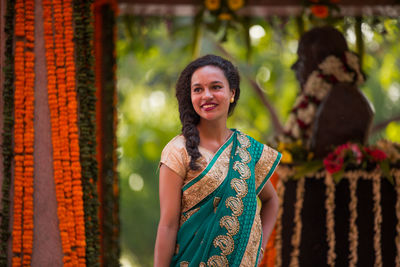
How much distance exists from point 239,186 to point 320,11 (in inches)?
125

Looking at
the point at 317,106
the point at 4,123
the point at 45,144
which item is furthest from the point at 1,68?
the point at 317,106

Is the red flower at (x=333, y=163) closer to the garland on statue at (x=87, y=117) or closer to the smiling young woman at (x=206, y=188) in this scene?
the smiling young woman at (x=206, y=188)

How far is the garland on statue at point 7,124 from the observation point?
10.1 ft

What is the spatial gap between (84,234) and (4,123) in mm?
883

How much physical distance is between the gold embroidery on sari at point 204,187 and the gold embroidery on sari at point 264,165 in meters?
0.26

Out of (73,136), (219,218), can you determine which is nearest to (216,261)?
(219,218)

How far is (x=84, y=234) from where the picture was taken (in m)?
3.13

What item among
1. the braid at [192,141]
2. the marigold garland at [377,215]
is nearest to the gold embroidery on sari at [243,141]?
the braid at [192,141]

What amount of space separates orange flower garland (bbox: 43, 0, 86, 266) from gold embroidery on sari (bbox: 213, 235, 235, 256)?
1.23 meters

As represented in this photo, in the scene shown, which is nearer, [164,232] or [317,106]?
[164,232]

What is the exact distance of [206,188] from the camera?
2.24 meters

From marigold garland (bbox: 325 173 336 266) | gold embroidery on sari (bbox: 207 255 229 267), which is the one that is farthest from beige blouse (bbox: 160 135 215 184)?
marigold garland (bbox: 325 173 336 266)

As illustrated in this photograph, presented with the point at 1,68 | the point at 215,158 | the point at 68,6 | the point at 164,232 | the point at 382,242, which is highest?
the point at 68,6

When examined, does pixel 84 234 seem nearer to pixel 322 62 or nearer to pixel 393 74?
pixel 322 62
